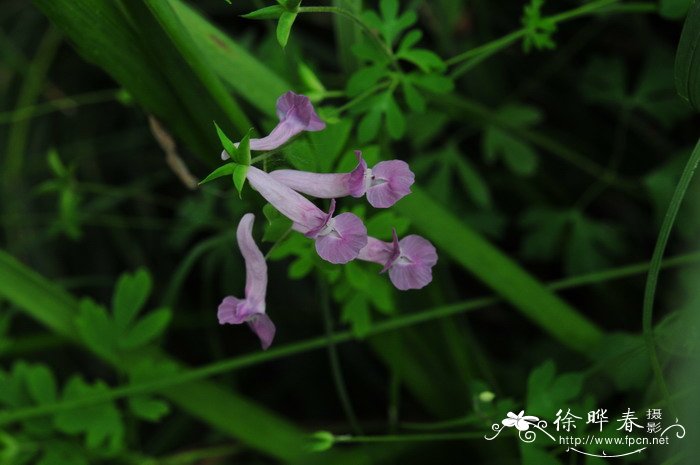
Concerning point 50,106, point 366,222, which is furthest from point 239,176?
point 50,106

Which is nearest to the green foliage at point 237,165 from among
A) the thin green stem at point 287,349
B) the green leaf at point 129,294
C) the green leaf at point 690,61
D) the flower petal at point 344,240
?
the flower petal at point 344,240

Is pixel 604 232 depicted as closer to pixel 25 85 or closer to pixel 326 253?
pixel 326 253

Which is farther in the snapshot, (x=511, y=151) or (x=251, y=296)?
(x=511, y=151)

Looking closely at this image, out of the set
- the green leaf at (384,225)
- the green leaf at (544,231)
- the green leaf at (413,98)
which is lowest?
the green leaf at (384,225)

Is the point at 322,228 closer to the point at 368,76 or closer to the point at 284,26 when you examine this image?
the point at 284,26

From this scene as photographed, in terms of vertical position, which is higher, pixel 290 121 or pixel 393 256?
pixel 290 121

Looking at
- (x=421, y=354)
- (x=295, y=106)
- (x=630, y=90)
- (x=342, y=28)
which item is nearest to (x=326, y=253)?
(x=295, y=106)

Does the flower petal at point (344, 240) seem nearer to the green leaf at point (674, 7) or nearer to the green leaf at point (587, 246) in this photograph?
the green leaf at point (674, 7)
